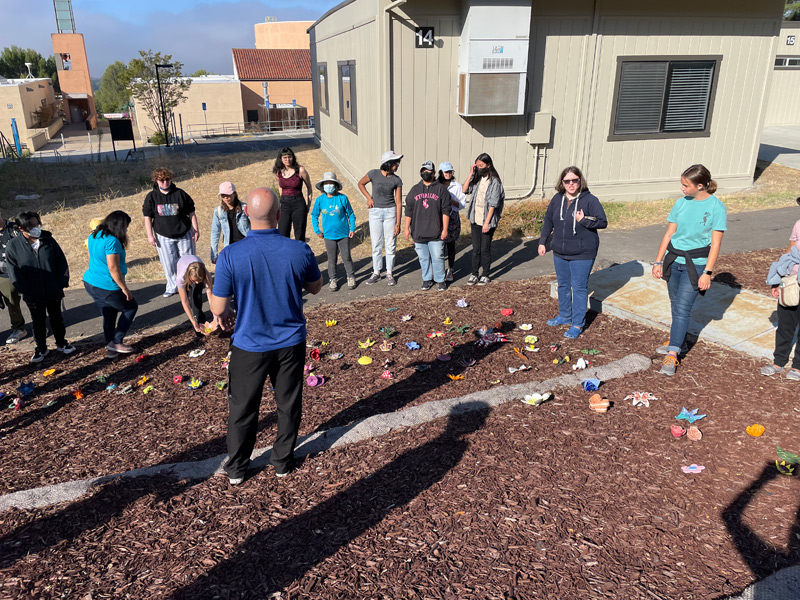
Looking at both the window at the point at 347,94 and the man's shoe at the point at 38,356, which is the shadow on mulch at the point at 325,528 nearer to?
the man's shoe at the point at 38,356

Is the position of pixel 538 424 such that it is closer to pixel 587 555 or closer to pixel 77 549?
pixel 587 555

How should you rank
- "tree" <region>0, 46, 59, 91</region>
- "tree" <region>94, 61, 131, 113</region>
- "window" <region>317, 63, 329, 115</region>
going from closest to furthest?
1. "window" <region>317, 63, 329, 115</region>
2. "tree" <region>94, 61, 131, 113</region>
3. "tree" <region>0, 46, 59, 91</region>

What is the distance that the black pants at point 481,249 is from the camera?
8148mm

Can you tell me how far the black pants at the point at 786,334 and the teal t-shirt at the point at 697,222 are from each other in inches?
32.7

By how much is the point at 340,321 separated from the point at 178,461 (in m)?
3.09

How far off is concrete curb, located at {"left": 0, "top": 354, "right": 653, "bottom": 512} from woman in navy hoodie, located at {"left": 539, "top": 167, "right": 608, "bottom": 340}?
2.77ft

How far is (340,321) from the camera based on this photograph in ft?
24.0

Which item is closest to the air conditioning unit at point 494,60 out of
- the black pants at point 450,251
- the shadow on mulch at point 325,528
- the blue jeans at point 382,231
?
the black pants at point 450,251

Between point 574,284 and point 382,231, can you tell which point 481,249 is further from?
point 574,284

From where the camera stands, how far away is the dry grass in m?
11.1

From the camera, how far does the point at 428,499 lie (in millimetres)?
3861

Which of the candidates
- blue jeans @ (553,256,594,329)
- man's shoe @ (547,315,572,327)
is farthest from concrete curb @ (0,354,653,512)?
man's shoe @ (547,315,572,327)

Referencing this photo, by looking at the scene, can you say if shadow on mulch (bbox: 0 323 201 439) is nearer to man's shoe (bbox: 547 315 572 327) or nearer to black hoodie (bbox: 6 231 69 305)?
black hoodie (bbox: 6 231 69 305)

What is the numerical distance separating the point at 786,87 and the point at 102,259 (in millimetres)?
30499
